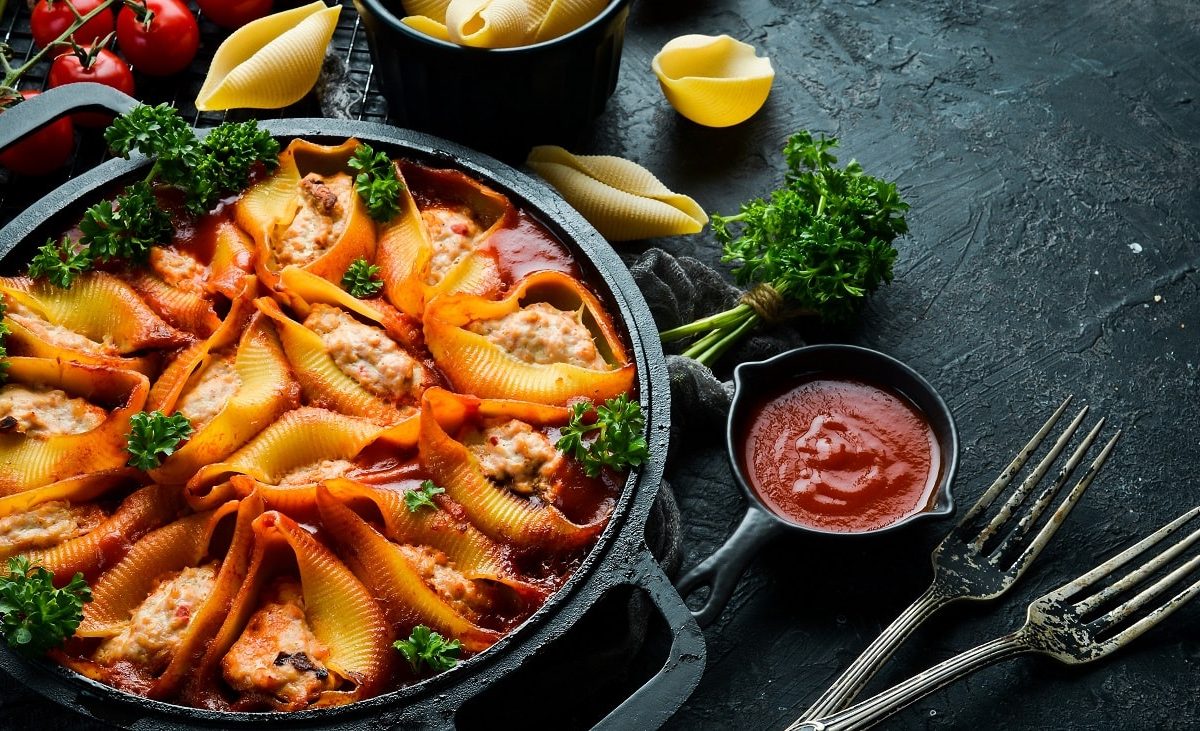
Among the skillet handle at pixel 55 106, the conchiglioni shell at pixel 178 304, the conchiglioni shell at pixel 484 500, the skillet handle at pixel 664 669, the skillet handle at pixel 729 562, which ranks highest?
the skillet handle at pixel 55 106

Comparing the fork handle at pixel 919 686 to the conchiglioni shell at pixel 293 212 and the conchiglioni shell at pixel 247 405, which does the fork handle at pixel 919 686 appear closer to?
Result: the conchiglioni shell at pixel 247 405

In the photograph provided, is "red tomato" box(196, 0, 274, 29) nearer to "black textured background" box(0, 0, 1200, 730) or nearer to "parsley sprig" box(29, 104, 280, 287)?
"black textured background" box(0, 0, 1200, 730)

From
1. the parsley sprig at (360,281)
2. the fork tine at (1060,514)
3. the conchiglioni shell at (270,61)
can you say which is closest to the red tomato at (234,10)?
the conchiglioni shell at (270,61)

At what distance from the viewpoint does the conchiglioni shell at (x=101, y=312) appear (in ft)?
12.6

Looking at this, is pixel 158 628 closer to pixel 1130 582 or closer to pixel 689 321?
pixel 689 321

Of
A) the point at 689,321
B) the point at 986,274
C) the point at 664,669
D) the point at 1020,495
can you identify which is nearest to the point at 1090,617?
the point at 1020,495

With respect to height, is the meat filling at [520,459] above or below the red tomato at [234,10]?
below

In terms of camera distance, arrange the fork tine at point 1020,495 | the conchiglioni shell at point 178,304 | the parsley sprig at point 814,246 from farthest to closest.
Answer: the parsley sprig at point 814,246, the fork tine at point 1020,495, the conchiglioni shell at point 178,304

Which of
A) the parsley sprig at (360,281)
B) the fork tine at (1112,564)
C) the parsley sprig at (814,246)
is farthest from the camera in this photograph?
the parsley sprig at (814,246)

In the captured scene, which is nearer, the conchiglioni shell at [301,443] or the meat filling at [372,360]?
the conchiglioni shell at [301,443]

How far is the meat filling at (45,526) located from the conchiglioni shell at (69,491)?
1 cm

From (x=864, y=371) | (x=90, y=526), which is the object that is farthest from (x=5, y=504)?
(x=864, y=371)

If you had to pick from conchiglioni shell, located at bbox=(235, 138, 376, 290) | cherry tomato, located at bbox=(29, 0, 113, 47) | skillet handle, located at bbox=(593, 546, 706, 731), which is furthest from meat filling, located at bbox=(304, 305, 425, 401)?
cherry tomato, located at bbox=(29, 0, 113, 47)

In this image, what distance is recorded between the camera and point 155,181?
13.6 feet
